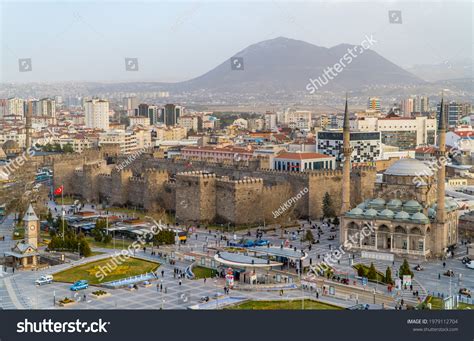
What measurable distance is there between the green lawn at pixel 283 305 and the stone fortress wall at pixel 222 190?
1560cm

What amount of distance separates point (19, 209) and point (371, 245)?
22018mm

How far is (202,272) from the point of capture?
30.4 m

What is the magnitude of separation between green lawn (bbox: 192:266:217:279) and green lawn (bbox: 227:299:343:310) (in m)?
4.35

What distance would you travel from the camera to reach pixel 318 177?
44.5 m

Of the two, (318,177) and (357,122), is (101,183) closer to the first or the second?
(318,177)

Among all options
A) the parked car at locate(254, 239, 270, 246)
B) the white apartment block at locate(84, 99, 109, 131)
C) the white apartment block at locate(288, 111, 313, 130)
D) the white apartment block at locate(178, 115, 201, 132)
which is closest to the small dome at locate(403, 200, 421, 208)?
the parked car at locate(254, 239, 270, 246)

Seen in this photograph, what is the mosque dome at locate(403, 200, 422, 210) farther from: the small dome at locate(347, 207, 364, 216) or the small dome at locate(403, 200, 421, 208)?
the small dome at locate(347, 207, 364, 216)

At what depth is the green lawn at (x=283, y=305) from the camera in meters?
24.8

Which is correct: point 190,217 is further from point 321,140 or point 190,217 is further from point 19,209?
point 321,140

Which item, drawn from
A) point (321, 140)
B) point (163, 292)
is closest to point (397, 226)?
point (163, 292)

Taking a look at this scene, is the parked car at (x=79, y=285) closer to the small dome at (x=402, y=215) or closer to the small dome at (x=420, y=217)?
the small dome at (x=402, y=215)
